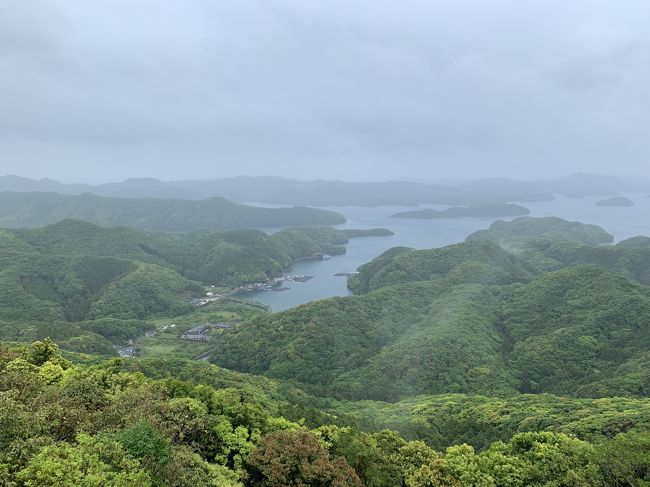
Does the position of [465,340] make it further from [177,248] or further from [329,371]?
[177,248]

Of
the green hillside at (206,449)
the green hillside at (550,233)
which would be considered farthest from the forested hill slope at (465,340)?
the green hillside at (550,233)

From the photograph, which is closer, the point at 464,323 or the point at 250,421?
the point at 250,421

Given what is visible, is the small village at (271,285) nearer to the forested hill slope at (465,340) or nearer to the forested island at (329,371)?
the forested island at (329,371)

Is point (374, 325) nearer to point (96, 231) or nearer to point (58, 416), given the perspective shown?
point (58, 416)

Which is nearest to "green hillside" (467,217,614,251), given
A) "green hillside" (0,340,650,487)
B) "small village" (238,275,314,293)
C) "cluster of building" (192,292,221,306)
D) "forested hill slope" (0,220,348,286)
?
"small village" (238,275,314,293)

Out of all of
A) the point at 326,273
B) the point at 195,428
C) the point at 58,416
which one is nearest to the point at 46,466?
the point at 58,416

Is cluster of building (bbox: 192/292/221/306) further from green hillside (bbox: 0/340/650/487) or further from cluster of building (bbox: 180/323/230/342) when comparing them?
green hillside (bbox: 0/340/650/487)
